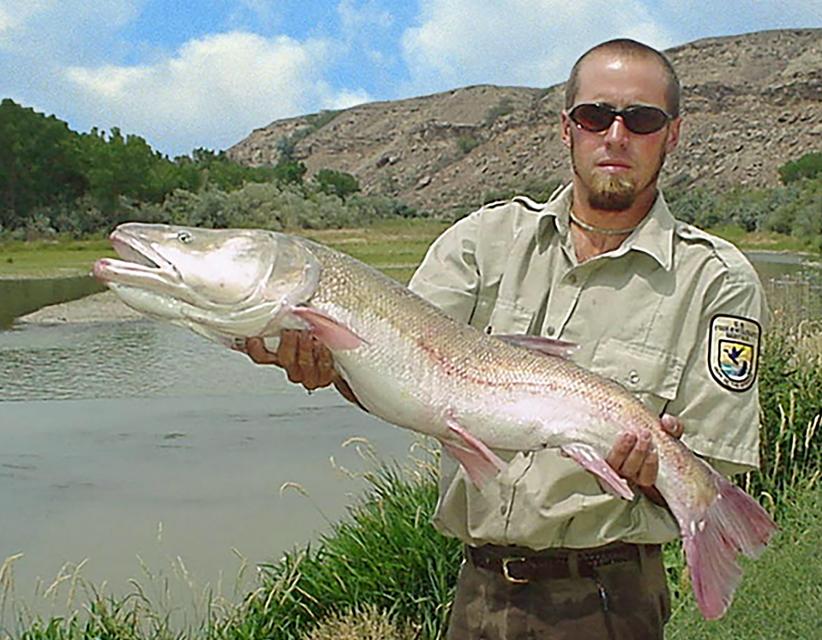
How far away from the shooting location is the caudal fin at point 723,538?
2781 mm

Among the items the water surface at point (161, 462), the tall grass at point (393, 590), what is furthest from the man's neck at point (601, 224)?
the water surface at point (161, 462)

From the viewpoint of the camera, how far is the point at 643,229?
125 inches

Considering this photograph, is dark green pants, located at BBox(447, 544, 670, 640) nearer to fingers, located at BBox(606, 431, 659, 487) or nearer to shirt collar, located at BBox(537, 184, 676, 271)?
fingers, located at BBox(606, 431, 659, 487)

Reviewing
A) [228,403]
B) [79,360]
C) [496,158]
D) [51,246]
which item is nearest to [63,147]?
[51,246]

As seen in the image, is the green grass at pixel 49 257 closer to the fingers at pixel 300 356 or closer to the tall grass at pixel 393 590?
the tall grass at pixel 393 590

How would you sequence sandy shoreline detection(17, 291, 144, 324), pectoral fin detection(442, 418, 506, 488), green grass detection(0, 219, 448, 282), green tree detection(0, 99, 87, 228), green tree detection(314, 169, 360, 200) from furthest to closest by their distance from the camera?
green tree detection(314, 169, 360, 200)
green tree detection(0, 99, 87, 228)
green grass detection(0, 219, 448, 282)
sandy shoreline detection(17, 291, 144, 324)
pectoral fin detection(442, 418, 506, 488)

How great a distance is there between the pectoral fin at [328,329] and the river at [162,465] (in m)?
3.65

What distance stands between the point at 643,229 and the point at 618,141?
0.26 metres

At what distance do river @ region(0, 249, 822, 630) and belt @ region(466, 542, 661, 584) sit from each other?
3.32 metres

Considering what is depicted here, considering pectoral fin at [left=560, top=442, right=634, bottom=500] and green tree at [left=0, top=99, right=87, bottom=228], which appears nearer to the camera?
pectoral fin at [left=560, top=442, right=634, bottom=500]

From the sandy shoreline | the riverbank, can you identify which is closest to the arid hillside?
the riverbank

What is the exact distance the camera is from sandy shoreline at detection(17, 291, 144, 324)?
964 inches

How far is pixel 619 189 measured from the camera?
3121 millimetres

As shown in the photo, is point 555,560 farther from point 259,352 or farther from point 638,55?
point 638,55
